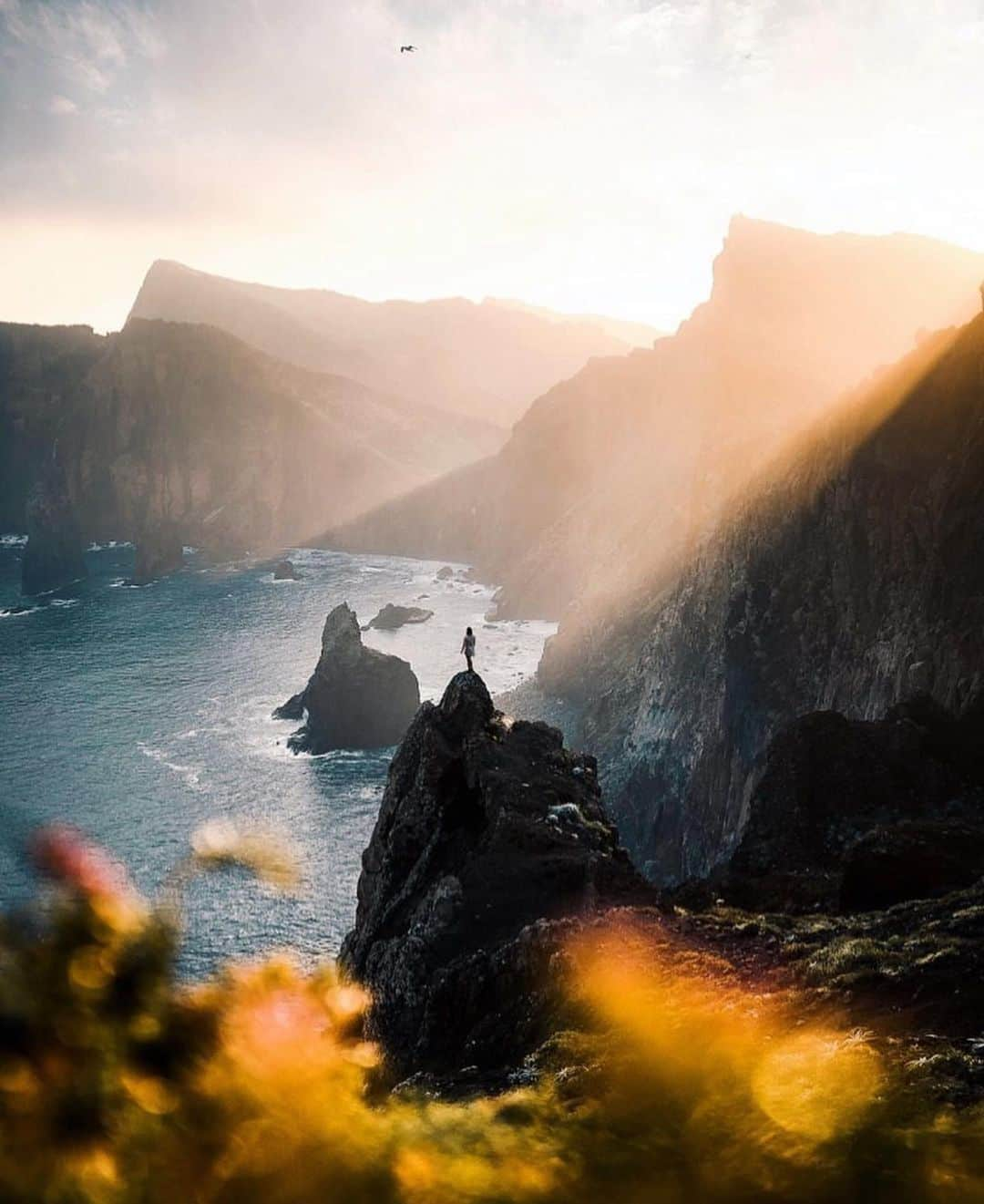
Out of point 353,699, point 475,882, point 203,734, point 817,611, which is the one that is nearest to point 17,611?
point 203,734

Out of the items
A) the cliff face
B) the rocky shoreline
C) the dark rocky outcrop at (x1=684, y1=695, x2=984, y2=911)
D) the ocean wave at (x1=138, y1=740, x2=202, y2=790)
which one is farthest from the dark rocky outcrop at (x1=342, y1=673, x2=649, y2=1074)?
the ocean wave at (x1=138, y1=740, x2=202, y2=790)

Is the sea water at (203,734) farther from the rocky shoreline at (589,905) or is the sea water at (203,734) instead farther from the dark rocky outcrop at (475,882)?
the rocky shoreline at (589,905)

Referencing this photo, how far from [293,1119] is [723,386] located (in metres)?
120

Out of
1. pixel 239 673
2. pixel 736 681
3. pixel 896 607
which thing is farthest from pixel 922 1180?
pixel 239 673

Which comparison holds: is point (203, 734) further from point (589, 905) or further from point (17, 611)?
point (589, 905)

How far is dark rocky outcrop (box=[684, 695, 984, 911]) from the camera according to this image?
26.5 meters

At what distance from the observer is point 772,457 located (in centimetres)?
7344

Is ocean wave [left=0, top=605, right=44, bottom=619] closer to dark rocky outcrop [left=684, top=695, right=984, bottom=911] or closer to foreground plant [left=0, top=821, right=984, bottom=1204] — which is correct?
dark rocky outcrop [left=684, top=695, right=984, bottom=911]

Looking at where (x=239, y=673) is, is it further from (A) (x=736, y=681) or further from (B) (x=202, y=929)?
(A) (x=736, y=681)

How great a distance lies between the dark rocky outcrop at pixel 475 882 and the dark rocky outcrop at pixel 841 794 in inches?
204

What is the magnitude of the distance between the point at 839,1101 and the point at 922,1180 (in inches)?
83.0

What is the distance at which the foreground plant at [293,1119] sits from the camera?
5812mm

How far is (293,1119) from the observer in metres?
6.73

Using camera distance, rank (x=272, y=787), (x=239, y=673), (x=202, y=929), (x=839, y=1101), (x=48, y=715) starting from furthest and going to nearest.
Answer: (x=239, y=673)
(x=48, y=715)
(x=272, y=787)
(x=202, y=929)
(x=839, y=1101)
